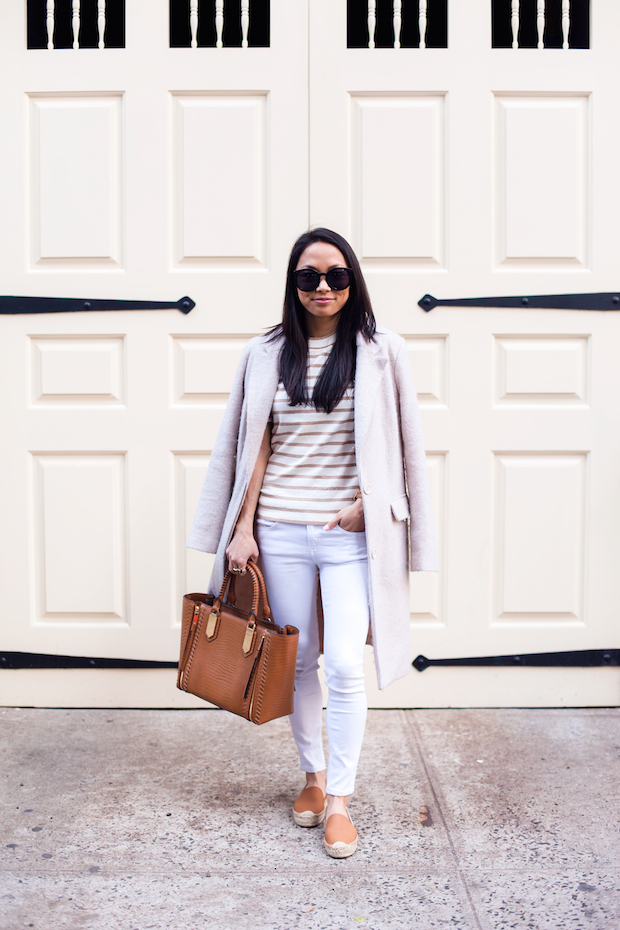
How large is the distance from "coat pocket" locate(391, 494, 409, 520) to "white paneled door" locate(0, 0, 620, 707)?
30.6 inches

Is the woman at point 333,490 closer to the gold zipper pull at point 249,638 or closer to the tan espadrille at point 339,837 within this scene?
the tan espadrille at point 339,837

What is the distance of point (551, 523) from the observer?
290 cm

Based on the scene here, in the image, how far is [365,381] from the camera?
2.04m

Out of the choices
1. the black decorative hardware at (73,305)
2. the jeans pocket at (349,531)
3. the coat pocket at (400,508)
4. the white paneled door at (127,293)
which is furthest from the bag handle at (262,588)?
the black decorative hardware at (73,305)

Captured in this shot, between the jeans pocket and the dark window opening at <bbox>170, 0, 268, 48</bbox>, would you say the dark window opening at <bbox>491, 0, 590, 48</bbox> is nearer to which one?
the dark window opening at <bbox>170, 0, 268, 48</bbox>

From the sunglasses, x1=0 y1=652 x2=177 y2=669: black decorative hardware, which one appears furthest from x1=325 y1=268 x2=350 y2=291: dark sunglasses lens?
x1=0 y1=652 x2=177 y2=669: black decorative hardware

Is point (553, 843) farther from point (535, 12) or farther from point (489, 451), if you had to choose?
point (535, 12)

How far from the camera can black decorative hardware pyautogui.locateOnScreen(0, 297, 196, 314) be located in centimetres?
285

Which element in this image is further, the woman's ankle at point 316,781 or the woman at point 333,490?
the woman's ankle at point 316,781

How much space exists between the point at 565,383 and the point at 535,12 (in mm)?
1279

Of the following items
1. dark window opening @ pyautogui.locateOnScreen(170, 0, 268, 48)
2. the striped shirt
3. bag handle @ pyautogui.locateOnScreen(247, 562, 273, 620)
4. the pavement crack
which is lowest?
the pavement crack

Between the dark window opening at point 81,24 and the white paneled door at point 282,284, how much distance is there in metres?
0.04

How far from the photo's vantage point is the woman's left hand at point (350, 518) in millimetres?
2016

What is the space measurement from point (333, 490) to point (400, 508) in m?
0.18
